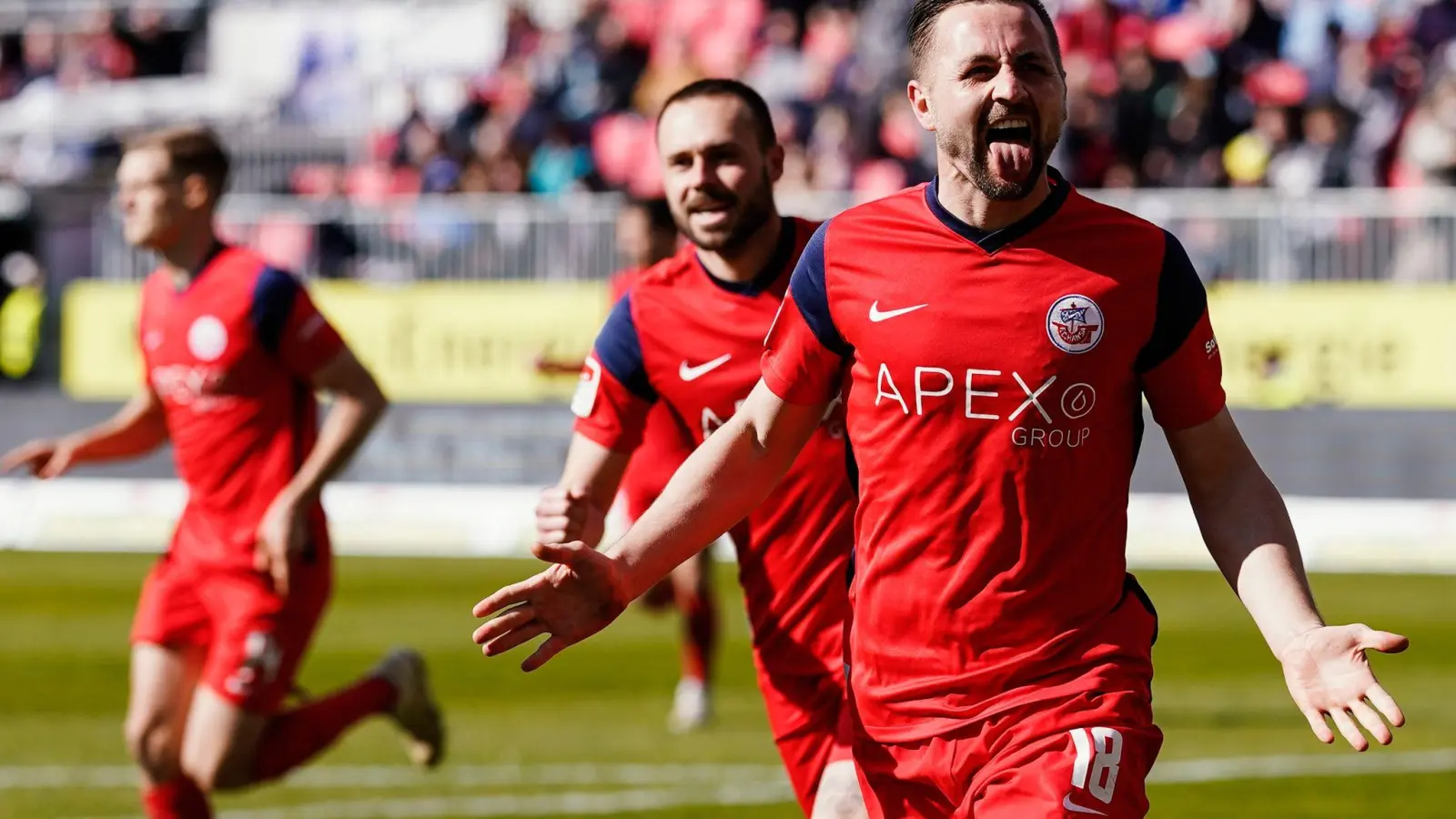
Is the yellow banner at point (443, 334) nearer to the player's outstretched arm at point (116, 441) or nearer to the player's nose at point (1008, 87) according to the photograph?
the player's outstretched arm at point (116, 441)

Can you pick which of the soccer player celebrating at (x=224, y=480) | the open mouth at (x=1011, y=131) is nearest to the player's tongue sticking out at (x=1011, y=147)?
the open mouth at (x=1011, y=131)

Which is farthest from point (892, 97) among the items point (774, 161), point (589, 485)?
point (589, 485)

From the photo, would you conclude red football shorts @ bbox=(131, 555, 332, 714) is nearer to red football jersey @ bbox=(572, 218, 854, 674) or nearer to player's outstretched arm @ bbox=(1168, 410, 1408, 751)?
red football jersey @ bbox=(572, 218, 854, 674)

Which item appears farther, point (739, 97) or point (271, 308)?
point (271, 308)

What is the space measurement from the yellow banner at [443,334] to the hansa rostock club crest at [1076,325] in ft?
53.3

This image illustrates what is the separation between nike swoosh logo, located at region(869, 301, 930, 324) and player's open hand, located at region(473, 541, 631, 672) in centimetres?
73

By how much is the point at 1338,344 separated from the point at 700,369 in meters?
13.9

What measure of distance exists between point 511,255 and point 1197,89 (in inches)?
258

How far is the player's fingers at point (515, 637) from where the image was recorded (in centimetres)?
443

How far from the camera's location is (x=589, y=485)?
6020 mm

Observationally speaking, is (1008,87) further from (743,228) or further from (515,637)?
(743,228)

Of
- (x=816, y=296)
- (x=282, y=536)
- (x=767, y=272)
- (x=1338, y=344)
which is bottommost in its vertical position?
(x=1338, y=344)

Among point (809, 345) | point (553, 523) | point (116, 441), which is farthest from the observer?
point (116, 441)

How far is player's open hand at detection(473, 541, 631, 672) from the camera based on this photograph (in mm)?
4418
